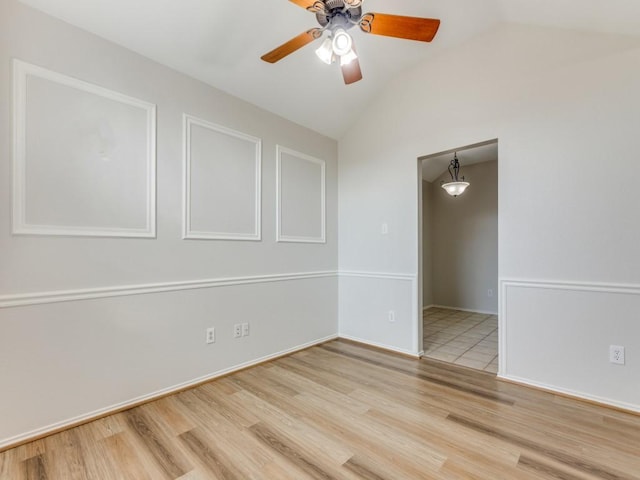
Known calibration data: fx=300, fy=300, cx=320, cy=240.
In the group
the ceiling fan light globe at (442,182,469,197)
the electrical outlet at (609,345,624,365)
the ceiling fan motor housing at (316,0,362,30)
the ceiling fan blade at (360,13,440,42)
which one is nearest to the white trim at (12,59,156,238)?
the ceiling fan motor housing at (316,0,362,30)

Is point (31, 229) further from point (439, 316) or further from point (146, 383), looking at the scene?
point (439, 316)

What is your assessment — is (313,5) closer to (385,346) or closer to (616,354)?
(616,354)

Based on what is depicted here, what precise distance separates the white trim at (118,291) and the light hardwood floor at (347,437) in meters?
0.82

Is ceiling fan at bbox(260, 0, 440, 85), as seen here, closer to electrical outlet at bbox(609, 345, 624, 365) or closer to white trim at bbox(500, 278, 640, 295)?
white trim at bbox(500, 278, 640, 295)

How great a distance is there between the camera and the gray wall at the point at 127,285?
175 centimetres

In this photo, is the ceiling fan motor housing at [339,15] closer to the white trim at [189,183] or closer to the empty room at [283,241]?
the empty room at [283,241]

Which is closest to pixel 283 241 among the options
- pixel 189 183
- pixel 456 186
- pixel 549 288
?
pixel 189 183

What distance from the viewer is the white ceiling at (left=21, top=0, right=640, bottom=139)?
77.7 inches

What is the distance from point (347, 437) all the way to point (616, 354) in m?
1.98

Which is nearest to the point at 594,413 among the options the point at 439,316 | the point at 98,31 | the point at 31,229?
the point at 439,316

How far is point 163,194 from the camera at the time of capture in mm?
2342

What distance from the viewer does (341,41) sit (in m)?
1.63

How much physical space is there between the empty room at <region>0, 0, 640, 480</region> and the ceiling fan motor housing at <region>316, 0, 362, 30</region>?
1cm

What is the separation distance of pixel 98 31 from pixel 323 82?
6.11ft
